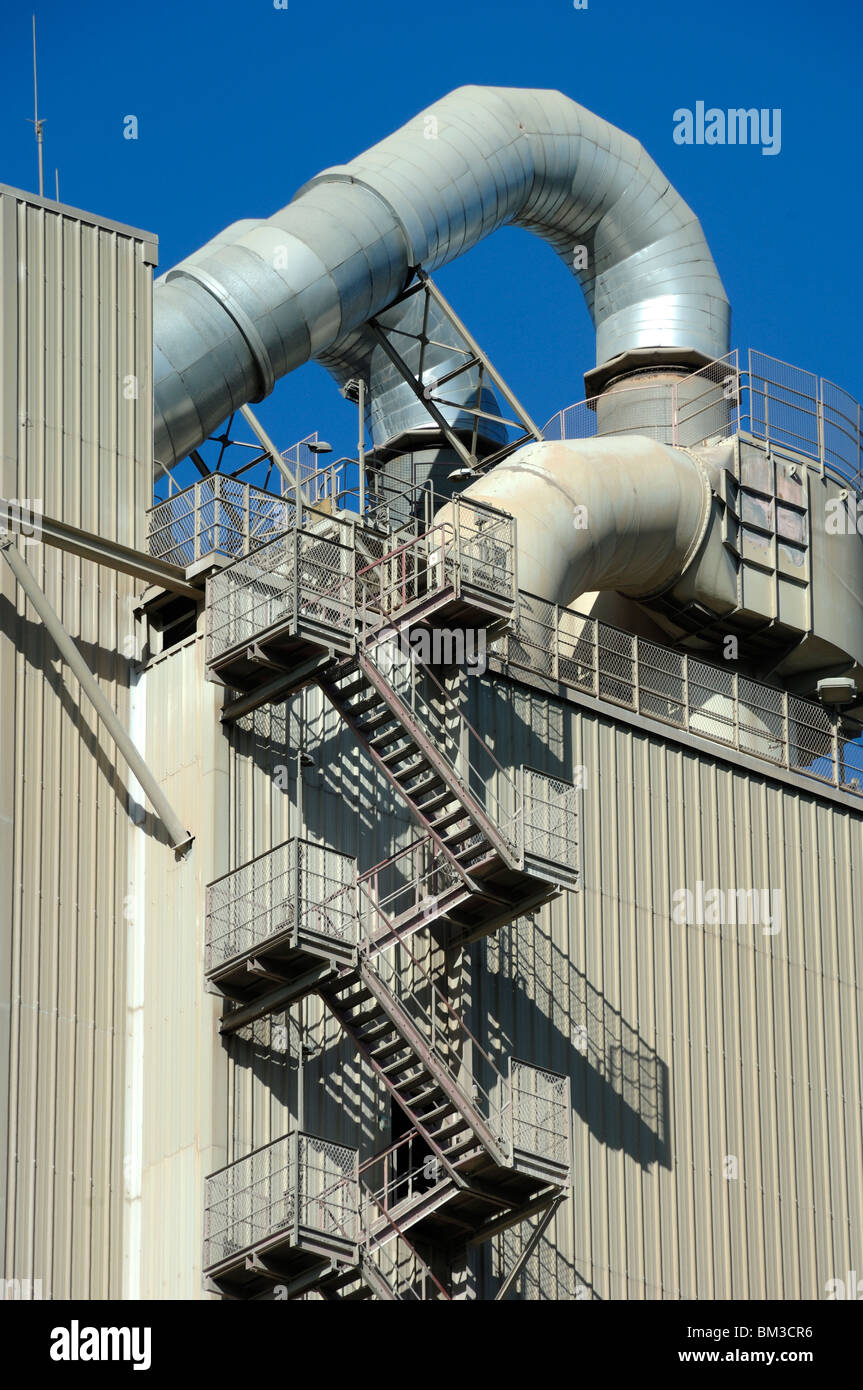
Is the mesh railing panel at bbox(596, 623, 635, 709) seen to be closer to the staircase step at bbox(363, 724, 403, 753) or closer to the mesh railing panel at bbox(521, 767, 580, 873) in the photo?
the mesh railing panel at bbox(521, 767, 580, 873)

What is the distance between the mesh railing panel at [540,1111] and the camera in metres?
45.5

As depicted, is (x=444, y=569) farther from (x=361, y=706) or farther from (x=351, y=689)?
(x=361, y=706)

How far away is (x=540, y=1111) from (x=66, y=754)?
8.51 metres

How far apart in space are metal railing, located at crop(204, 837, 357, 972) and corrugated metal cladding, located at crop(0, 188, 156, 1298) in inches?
71.1

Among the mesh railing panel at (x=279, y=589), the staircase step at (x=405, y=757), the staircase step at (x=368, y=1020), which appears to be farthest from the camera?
the staircase step at (x=405, y=757)

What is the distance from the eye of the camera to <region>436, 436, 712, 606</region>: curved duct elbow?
172 ft

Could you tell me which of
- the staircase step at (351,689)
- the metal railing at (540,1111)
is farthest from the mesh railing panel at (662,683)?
the metal railing at (540,1111)

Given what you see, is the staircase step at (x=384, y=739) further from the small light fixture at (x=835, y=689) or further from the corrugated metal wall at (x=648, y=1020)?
the small light fixture at (x=835, y=689)

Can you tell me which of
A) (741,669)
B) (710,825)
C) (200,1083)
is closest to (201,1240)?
(200,1083)

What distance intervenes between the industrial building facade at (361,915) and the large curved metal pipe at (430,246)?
2.87 feet

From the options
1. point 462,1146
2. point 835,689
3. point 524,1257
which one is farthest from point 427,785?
point 835,689

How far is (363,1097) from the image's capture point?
151 ft
